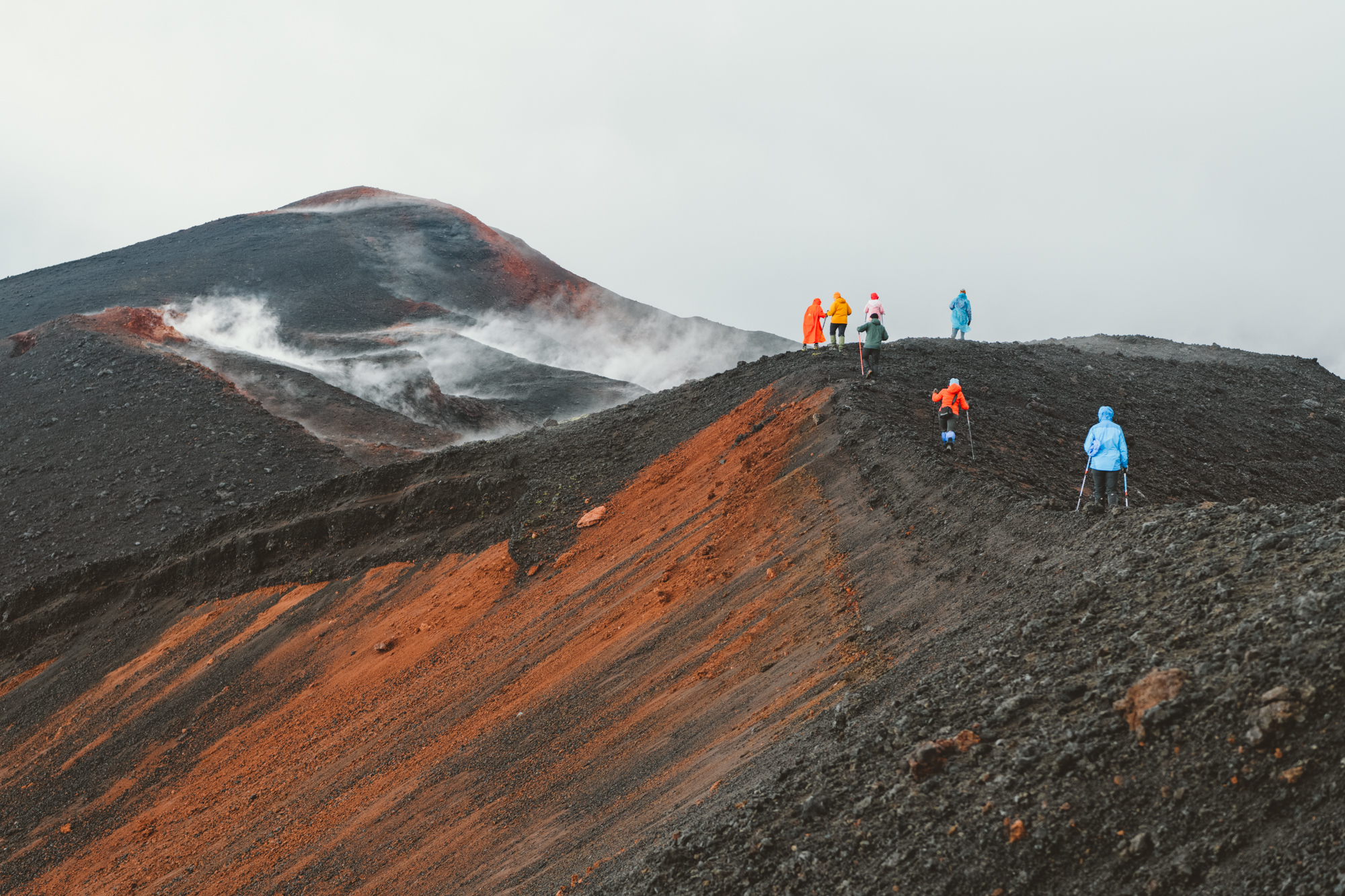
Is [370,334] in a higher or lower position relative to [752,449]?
higher

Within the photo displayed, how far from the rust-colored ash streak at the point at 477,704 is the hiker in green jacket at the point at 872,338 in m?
1.44

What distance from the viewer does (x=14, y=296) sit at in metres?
44.7

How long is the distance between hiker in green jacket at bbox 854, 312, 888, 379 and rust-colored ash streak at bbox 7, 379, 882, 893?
1.44 m

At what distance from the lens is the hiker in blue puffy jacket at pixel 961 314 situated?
22.4 m

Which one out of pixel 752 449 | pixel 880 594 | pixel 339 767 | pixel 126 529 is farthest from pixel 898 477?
pixel 126 529

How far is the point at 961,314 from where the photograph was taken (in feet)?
73.9

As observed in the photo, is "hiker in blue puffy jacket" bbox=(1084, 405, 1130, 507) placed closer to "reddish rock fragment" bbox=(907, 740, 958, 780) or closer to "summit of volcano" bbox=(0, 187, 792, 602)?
"reddish rock fragment" bbox=(907, 740, 958, 780)

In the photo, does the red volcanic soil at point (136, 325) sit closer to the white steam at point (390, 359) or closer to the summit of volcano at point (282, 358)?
the summit of volcano at point (282, 358)

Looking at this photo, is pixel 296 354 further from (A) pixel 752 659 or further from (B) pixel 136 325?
(A) pixel 752 659

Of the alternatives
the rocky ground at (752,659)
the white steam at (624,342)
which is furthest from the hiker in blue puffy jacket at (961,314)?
the white steam at (624,342)

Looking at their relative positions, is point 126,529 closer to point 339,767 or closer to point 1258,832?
point 339,767

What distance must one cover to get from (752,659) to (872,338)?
7763 mm

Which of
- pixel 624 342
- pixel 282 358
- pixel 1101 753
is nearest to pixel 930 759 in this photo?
pixel 1101 753

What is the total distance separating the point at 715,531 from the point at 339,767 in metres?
5.87
